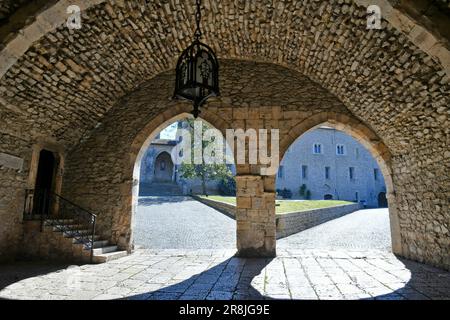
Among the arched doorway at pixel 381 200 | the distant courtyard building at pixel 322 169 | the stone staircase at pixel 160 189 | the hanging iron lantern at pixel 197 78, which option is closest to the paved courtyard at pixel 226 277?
the hanging iron lantern at pixel 197 78

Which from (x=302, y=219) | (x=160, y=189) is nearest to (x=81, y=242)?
(x=302, y=219)

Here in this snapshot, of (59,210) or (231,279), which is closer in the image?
(231,279)

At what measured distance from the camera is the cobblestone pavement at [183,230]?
705 cm

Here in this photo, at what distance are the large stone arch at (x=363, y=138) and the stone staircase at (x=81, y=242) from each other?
4.32 meters

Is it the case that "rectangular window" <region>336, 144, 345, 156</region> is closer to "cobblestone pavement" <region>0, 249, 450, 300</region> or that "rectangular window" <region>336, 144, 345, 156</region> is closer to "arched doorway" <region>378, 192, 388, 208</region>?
"arched doorway" <region>378, 192, 388, 208</region>

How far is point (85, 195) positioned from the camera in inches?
255

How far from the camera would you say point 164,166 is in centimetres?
2748

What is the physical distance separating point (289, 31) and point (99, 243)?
5971 mm

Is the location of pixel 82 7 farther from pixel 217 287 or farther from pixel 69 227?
pixel 69 227

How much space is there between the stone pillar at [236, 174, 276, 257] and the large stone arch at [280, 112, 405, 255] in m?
0.89

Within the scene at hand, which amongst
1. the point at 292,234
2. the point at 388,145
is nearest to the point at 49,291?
the point at 388,145

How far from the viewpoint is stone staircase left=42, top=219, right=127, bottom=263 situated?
5.20 metres

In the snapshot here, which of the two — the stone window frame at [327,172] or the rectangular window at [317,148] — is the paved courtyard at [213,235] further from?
the rectangular window at [317,148]

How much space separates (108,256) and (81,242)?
0.68 meters
